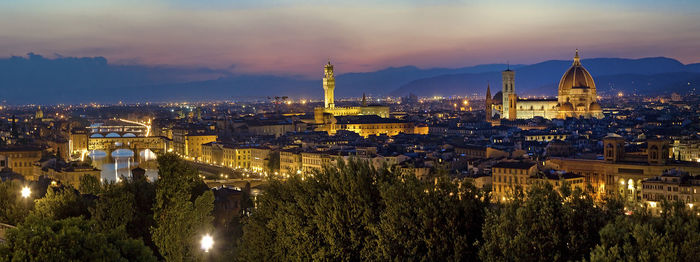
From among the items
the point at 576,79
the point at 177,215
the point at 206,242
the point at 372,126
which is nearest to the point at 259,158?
the point at 372,126

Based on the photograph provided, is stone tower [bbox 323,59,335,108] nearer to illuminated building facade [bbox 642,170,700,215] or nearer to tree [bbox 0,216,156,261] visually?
illuminated building facade [bbox 642,170,700,215]

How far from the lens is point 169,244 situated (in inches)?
669

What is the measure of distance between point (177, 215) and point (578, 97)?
278 ft

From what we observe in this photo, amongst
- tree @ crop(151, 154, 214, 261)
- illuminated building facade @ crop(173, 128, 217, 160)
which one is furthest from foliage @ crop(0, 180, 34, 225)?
illuminated building facade @ crop(173, 128, 217, 160)

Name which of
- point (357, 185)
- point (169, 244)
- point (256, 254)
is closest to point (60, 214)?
point (169, 244)

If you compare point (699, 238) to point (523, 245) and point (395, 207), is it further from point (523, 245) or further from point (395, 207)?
point (395, 207)

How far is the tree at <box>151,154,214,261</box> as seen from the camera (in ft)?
55.9

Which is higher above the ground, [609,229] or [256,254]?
[609,229]

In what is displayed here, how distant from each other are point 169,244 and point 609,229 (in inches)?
382

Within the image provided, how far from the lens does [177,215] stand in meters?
17.7

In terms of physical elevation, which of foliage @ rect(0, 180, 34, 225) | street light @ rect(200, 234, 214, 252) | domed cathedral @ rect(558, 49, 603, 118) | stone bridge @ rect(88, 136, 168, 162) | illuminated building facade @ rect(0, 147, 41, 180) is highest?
domed cathedral @ rect(558, 49, 603, 118)

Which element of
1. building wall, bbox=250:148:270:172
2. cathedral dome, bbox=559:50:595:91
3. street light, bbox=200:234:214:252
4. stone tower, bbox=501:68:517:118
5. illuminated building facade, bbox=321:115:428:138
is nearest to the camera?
street light, bbox=200:234:214:252

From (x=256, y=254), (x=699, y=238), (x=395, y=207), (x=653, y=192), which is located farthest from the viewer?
(x=653, y=192)

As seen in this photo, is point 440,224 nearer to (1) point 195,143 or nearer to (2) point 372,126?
(1) point 195,143
